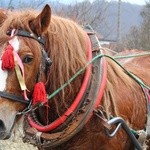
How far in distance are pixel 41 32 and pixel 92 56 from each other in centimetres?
45

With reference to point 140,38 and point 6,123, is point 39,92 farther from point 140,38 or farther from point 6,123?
point 140,38

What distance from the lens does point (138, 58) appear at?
15.7 feet

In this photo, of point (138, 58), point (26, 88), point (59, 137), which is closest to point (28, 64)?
point (26, 88)

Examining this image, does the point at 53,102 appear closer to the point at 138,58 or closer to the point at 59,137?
the point at 59,137

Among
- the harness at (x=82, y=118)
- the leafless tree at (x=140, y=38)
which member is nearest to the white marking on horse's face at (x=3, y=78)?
the harness at (x=82, y=118)

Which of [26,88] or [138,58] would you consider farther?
[138,58]

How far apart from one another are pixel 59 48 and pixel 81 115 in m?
0.49

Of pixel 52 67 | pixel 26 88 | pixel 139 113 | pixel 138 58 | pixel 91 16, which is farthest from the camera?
pixel 91 16

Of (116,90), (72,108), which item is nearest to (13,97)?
(72,108)

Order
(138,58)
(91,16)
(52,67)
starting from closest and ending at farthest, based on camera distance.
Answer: (52,67) → (138,58) → (91,16)

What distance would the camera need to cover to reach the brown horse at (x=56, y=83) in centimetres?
304

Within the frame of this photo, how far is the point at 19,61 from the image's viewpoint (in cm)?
304

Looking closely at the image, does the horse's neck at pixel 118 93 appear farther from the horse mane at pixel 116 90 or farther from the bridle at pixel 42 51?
the bridle at pixel 42 51

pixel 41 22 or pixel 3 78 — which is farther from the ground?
pixel 41 22
